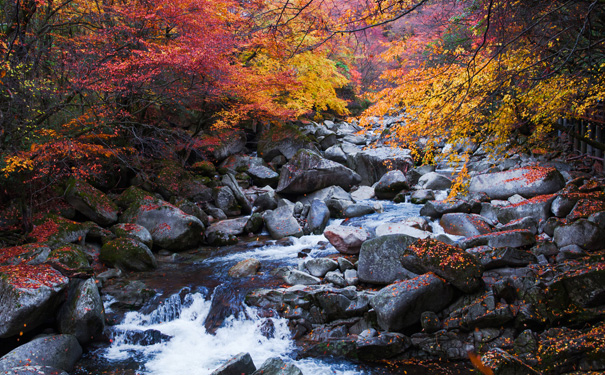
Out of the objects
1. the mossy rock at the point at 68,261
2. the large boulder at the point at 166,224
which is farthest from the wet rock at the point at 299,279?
the large boulder at the point at 166,224

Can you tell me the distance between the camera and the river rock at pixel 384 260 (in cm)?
698

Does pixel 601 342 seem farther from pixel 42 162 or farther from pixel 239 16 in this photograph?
pixel 239 16

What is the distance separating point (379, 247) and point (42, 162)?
7.98m

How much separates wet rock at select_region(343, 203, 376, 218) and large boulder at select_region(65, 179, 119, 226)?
6.92 m

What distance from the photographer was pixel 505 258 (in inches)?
252

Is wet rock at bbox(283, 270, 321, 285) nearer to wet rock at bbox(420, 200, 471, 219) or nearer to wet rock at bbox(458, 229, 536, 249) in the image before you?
wet rock at bbox(458, 229, 536, 249)

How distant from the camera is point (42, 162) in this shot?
346 inches

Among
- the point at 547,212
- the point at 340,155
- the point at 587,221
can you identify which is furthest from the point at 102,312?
the point at 340,155

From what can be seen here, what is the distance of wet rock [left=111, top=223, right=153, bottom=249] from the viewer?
9.52 metres

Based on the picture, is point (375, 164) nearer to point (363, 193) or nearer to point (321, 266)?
point (363, 193)

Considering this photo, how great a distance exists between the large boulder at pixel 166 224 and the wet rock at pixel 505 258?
7.25m

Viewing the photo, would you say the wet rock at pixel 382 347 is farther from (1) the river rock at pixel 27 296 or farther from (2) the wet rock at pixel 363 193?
(2) the wet rock at pixel 363 193

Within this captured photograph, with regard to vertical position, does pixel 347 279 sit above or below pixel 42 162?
below

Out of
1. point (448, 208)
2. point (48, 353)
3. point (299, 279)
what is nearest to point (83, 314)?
point (48, 353)
